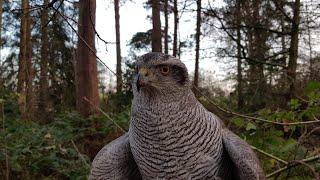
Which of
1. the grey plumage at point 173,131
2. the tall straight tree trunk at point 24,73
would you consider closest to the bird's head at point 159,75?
the grey plumage at point 173,131

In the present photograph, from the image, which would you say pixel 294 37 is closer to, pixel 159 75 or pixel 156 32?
pixel 156 32

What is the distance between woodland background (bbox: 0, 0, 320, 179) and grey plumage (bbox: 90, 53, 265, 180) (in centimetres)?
26

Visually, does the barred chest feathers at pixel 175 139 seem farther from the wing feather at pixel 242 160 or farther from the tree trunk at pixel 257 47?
the tree trunk at pixel 257 47

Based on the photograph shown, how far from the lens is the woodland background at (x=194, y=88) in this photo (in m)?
4.86

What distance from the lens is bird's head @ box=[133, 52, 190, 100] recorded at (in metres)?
3.46

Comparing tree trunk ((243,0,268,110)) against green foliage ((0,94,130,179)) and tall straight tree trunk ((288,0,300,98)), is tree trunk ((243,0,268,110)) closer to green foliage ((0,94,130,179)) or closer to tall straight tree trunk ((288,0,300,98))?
tall straight tree trunk ((288,0,300,98))

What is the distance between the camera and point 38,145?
30.0 ft

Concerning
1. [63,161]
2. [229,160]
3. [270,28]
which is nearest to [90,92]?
[63,161]

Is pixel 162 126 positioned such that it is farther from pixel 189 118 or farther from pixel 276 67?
pixel 276 67

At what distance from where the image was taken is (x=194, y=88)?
4512 mm

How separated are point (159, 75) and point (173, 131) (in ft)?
1.53

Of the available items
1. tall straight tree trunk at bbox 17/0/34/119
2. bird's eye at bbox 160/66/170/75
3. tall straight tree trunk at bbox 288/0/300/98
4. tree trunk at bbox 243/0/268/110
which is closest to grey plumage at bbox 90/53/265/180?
bird's eye at bbox 160/66/170/75

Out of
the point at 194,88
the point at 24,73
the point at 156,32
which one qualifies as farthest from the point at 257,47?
the point at 194,88

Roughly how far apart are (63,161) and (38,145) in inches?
42.3
